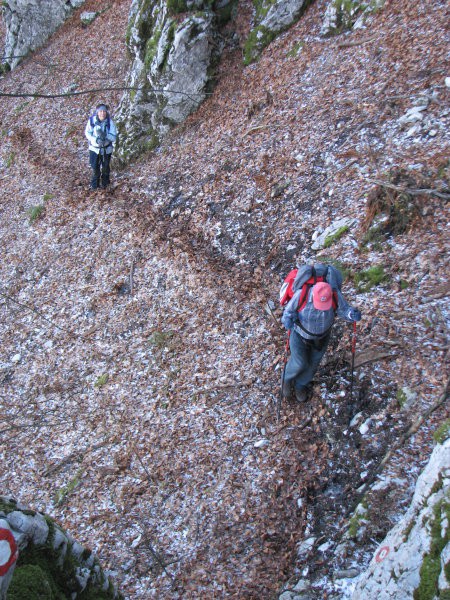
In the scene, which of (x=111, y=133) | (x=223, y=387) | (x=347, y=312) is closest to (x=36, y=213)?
(x=111, y=133)

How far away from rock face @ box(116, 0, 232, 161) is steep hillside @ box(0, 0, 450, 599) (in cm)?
62

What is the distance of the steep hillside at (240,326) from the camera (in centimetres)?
533

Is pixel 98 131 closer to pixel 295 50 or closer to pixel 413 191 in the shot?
pixel 295 50

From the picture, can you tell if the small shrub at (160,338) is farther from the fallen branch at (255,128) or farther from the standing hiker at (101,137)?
the standing hiker at (101,137)

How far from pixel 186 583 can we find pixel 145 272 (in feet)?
20.7

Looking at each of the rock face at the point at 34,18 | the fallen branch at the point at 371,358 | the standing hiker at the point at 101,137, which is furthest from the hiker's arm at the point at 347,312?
the rock face at the point at 34,18

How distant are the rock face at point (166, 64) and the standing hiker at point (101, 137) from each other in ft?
4.00

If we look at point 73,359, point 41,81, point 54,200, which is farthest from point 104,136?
point 41,81

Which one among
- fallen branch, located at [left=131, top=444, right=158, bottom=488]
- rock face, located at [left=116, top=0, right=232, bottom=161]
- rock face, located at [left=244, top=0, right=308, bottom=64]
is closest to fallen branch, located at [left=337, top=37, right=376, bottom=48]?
rock face, located at [left=244, top=0, right=308, bottom=64]

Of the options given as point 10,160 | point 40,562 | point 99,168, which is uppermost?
point 10,160

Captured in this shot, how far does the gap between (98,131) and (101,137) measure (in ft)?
0.53

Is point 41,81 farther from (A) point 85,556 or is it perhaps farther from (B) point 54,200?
(A) point 85,556

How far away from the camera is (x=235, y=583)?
16.4 feet

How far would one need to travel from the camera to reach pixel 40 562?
335 centimetres
